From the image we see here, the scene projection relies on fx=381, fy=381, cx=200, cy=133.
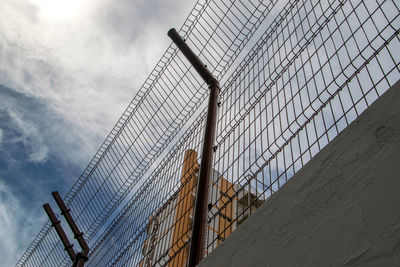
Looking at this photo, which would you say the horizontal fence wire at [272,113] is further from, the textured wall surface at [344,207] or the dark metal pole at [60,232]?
the dark metal pole at [60,232]

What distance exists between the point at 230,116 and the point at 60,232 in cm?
414

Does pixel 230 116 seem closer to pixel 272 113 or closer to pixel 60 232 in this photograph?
pixel 272 113

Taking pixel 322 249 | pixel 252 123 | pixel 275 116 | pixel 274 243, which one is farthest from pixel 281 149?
pixel 322 249

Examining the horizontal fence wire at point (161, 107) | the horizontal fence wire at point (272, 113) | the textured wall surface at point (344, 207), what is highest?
the horizontal fence wire at point (161, 107)

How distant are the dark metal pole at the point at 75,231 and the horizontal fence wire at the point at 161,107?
9 cm

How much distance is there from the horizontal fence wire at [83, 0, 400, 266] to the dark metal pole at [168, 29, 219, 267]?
71mm

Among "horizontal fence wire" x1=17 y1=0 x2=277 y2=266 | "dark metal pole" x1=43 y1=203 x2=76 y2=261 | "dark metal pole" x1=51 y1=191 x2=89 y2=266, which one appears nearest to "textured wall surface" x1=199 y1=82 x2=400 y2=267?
"horizontal fence wire" x1=17 y1=0 x2=277 y2=266

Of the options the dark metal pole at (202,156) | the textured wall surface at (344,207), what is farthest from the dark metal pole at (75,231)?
the textured wall surface at (344,207)

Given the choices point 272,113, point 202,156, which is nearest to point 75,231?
point 202,156

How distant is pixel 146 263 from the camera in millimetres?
3604

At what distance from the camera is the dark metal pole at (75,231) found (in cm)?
544

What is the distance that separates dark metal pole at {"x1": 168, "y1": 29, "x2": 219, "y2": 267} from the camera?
2740 mm

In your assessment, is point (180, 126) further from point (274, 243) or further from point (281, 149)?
point (274, 243)

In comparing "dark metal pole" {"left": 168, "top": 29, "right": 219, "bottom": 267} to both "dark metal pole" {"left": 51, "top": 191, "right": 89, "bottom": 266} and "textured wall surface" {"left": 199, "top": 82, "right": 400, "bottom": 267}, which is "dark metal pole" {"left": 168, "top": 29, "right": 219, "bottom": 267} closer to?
"textured wall surface" {"left": 199, "top": 82, "right": 400, "bottom": 267}
